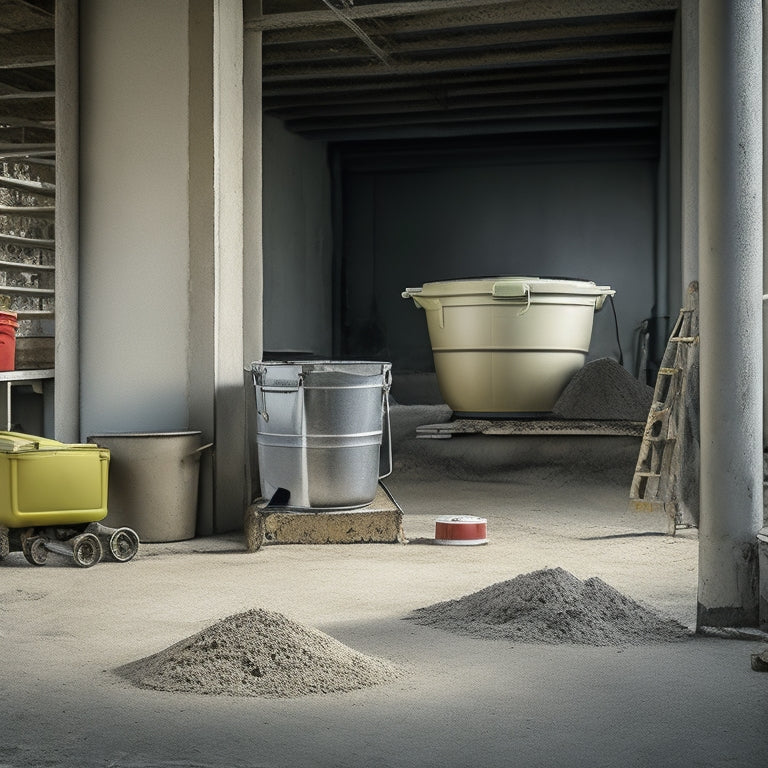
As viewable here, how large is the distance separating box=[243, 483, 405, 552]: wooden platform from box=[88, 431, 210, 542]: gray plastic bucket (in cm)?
46

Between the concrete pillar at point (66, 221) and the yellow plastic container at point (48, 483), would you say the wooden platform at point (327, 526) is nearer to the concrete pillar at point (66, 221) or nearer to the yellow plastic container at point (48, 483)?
the yellow plastic container at point (48, 483)

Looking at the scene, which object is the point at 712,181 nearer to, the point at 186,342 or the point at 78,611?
the point at 78,611

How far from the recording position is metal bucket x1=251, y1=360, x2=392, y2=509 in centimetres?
593

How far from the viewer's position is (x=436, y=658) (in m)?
3.54

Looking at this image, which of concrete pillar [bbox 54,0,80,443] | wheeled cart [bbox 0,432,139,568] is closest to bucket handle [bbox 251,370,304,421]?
wheeled cart [bbox 0,432,139,568]

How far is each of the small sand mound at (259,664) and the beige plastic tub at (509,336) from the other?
5945 mm

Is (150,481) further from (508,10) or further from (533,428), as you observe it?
(508,10)

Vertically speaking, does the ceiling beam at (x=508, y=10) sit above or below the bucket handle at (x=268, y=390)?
above

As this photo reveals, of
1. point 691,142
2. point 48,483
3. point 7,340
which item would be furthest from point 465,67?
point 48,483

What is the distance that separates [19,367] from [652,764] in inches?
298

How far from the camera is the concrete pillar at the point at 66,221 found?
6496 mm

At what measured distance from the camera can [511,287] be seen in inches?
353

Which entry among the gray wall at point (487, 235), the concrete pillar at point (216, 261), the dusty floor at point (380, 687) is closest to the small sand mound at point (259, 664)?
the dusty floor at point (380, 687)

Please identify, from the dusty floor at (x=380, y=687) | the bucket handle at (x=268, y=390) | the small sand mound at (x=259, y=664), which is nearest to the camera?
the dusty floor at (x=380, y=687)
